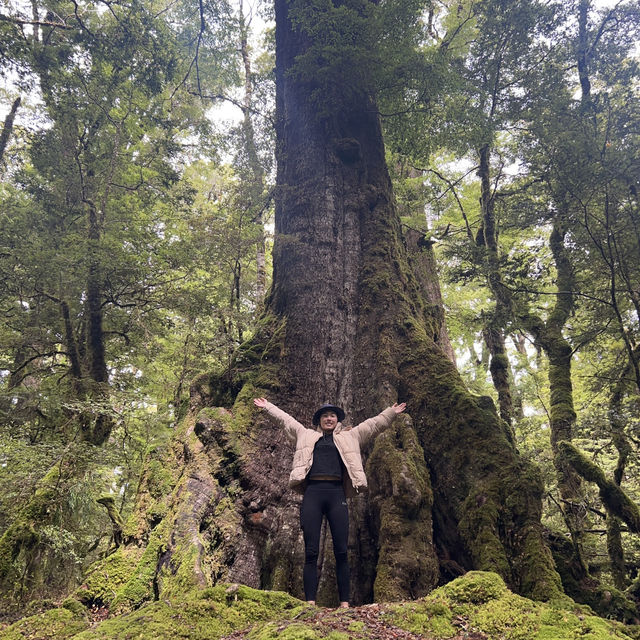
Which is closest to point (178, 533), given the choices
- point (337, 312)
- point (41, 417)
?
point (337, 312)

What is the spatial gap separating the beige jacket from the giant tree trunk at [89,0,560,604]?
0.46m

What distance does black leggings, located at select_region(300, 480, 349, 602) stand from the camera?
140 inches

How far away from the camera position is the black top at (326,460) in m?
3.89

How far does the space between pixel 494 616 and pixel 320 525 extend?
151cm

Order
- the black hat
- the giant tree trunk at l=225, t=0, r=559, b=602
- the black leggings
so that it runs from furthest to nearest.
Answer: the black hat, the giant tree trunk at l=225, t=0, r=559, b=602, the black leggings

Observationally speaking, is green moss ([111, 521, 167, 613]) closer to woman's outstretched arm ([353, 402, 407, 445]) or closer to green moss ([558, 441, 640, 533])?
woman's outstretched arm ([353, 402, 407, 445])

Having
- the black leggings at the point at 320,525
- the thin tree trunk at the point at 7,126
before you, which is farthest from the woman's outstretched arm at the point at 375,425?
the thin tree trunk at the point at 7,126

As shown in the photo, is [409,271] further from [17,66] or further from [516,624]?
[17,66]

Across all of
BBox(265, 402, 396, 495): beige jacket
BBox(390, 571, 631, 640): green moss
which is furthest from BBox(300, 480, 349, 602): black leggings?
BBox(390, 571, 631, 640): green moss

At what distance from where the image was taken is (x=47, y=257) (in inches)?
338

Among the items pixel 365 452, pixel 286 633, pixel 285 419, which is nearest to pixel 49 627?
pixel 286 633

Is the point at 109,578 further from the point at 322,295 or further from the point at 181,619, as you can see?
the point at 322,295

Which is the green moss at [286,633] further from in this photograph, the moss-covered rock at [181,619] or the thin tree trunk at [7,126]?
the thin tree trunk at [7,126]

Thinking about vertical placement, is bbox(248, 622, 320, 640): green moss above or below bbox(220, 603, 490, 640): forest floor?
above
